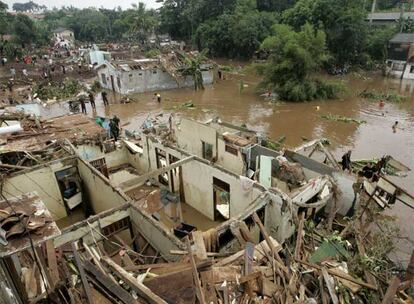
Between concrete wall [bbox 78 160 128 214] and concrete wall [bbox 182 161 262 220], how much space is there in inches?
134

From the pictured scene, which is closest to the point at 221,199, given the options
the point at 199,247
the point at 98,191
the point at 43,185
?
the point at 98,191

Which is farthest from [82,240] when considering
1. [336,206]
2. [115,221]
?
[336,206]

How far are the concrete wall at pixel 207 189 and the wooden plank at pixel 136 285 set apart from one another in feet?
17.0

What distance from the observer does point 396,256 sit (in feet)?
34.8

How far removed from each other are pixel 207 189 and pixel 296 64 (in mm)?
21405

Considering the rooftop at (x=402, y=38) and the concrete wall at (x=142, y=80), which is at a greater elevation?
the rooftop at (x=402, y=38)

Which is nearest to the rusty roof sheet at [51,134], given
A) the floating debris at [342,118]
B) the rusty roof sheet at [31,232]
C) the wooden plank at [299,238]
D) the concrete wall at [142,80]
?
the rusty roof sheet at [31,232]

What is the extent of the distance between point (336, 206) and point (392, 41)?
122ft

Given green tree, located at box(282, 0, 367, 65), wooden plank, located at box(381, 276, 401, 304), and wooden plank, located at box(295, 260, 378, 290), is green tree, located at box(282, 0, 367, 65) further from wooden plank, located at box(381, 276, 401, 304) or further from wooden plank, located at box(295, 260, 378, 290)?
wooden plank, located at box(381, 276, 401, 304)

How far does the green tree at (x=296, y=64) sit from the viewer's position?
28.6 m

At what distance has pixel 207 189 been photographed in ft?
39.0

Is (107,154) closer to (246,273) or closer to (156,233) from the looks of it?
(156,233)

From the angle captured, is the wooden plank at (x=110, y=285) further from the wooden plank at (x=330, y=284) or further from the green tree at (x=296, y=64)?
the green tree at (x=296, y=64)

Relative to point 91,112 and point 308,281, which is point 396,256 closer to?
point 308,281
